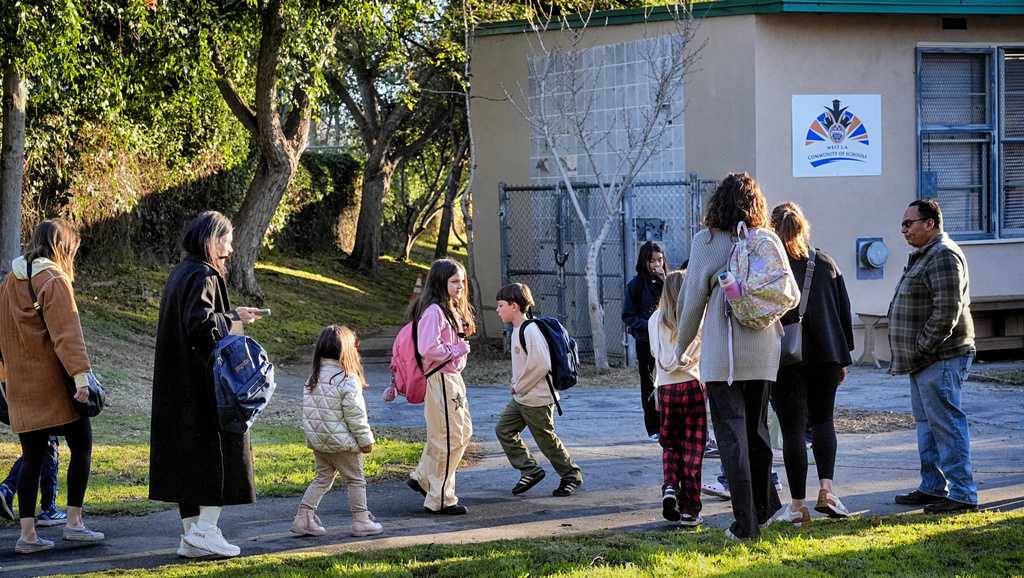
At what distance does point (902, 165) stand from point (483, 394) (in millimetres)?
6333

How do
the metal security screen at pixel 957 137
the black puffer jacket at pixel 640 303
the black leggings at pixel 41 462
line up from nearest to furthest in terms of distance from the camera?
the black leggings at pixel 41 462 < the black puffer jacket at pixel 640 303 < the metal security screen at pixel 957 137

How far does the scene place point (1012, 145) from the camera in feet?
53.8

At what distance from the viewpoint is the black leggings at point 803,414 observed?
699 centimetres

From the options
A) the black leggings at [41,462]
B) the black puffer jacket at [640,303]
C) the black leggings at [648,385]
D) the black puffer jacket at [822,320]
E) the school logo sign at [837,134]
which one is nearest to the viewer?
the black leggings at [41,462]

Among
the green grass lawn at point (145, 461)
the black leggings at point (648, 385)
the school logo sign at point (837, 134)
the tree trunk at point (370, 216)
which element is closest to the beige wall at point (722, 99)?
the school logo sign at point (837, 134)

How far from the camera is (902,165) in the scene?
1573 centimetres

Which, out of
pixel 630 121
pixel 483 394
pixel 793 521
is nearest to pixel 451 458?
pixel 793 521

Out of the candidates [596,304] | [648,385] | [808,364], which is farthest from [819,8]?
[808,364]

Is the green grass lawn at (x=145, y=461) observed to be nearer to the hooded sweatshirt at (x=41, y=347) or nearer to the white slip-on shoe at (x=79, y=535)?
the white slip-on shoe at (x=79, y=535)

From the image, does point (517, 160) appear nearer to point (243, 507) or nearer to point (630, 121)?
point (630, 121)

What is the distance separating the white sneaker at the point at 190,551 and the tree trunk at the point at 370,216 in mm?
23697

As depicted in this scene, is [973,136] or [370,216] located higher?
[973,136]

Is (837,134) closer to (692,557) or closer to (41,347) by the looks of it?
(692,557)

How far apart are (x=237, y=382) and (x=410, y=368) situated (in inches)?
65.3
